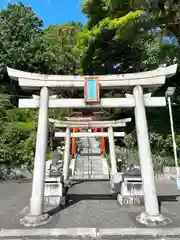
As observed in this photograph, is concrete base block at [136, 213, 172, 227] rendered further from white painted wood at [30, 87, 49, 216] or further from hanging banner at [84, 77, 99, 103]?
hanging banner at [84, 77, 99, 103]

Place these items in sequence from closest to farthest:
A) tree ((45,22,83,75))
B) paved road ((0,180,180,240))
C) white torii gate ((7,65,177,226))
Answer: paved road ((0,180,180,240)) → white torii gate ((7,65,177,226)) → tree ((45,22,83,75))

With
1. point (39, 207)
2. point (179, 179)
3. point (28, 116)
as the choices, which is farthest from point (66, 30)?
point (39, 207)

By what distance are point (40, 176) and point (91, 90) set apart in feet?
8.16

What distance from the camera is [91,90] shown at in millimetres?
5547

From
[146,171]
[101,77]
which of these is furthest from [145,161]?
[101,77]

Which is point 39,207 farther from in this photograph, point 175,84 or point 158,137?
point 175,84

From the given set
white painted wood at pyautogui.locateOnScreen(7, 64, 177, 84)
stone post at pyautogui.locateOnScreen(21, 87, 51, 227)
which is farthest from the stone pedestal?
white painted wood at pyautogui.locateOnScreen(7, 64, 177, 84)

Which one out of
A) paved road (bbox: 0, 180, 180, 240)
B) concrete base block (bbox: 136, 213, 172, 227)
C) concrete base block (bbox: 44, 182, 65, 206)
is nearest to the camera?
concrete base block (bbox: 136, 213, 172, 227)

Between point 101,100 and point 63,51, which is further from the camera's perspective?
point 63,51

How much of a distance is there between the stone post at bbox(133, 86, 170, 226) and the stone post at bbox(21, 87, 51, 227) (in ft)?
7.55

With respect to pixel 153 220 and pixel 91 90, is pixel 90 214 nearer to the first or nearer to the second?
pixel 153 220

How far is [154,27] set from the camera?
11008 mm

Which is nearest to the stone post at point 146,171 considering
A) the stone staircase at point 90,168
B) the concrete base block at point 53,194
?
the concrete base block at point 53,194

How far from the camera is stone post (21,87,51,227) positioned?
4.85m
